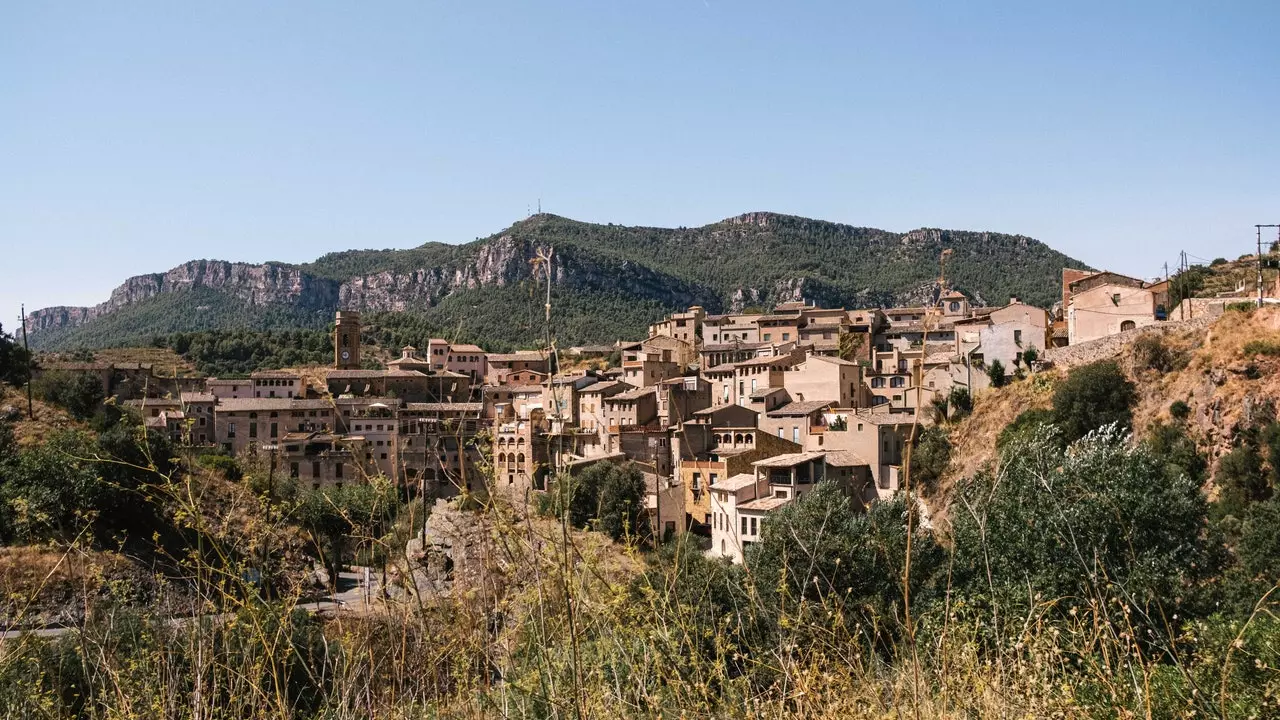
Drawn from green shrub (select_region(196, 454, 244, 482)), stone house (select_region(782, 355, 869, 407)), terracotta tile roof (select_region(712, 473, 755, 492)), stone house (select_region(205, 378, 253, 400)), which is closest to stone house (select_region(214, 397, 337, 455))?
green shrub (select_region(196, 454, 244, 482))

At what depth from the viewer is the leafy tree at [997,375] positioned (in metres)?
28.9

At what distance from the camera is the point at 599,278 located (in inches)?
3942

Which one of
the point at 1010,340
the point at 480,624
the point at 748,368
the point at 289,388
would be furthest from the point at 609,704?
the point at 289,388

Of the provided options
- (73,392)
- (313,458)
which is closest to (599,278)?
(313,458)

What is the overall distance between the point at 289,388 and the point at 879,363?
27.4m

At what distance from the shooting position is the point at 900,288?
97.6m

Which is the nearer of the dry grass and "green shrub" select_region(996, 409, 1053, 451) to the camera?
"green shrub" select_region(996, 409, 1053, 451)

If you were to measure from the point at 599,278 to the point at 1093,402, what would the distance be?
7781 cm

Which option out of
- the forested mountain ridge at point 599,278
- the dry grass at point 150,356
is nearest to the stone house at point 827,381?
the dry grass at point 150,356

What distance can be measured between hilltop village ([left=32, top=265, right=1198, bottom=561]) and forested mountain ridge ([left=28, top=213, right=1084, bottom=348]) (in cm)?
3288

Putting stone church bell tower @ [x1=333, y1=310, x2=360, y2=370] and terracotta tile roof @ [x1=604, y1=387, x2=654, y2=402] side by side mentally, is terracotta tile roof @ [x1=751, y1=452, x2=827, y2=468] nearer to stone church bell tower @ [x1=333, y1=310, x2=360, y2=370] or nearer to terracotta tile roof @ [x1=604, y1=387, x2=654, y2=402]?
terracotta tile roof @ [x1=604, y1=387, x2=654, y2=402]

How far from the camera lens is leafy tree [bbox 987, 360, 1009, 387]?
94.9 ft

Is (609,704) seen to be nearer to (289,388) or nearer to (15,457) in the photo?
(15,457)

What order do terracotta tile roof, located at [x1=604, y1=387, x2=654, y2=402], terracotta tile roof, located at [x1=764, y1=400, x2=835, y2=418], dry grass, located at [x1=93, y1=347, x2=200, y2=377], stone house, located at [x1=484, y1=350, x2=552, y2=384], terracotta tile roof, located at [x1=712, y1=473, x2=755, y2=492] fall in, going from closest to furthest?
terracotta tile roof, located at [x1=712, y1=473, x2=755, y2=492]
terracotta tile roof, located at [x1=764, y1=400, x2=835, y2=418]
terracotta tile roof, located at [x1=604, y1=387, x2=654, y2=402]
stone house, located at [x1=484, y1=350, x2=552, y2=384]
dry grass, located at [x1=93, y1=347, x2=200, y2=377]
